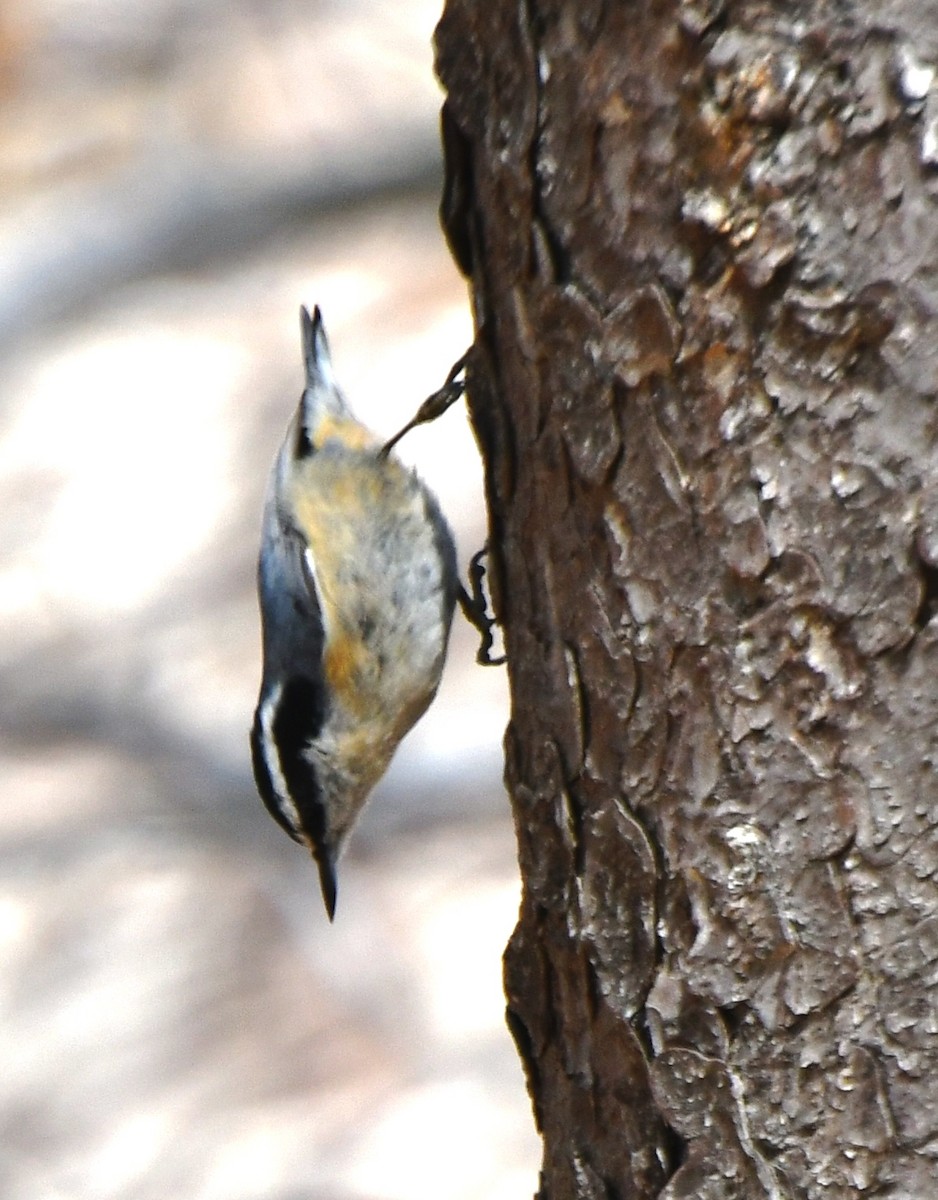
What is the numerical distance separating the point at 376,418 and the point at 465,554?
357mm

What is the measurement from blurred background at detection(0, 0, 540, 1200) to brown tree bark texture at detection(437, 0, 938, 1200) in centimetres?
238

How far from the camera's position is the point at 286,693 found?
2.18 meters

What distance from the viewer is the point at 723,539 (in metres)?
1.13

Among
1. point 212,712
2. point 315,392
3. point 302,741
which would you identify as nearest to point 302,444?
point 315,392

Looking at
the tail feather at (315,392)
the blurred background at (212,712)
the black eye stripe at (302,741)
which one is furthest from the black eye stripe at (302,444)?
the blurred background at (212,712)

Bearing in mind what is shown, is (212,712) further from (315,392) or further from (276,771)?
(276,771)

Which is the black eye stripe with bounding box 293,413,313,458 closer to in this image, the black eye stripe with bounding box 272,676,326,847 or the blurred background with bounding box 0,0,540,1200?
the black eye stripe with bounding box 272,676,326,847

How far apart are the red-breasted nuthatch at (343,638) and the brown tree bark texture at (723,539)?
2.71ft

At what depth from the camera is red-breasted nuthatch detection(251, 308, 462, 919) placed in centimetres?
216

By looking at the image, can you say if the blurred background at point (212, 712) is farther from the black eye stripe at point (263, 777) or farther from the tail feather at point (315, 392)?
the black eye stripe at point (263, 777)

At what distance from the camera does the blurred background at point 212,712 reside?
376cm

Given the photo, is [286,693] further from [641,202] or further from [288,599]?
[641,202]

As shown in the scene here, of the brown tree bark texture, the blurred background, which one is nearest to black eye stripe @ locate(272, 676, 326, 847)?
the brown tree bark texture

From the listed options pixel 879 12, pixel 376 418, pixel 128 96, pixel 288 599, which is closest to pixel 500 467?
pixel 879 12
